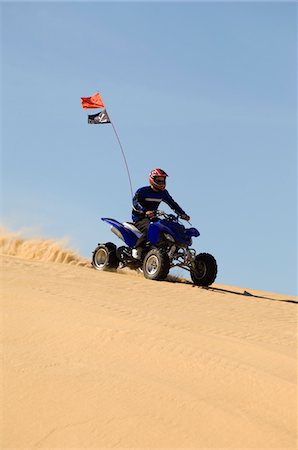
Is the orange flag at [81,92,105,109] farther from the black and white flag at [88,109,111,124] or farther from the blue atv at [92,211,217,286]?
the blue atv at [92,211,217,286]

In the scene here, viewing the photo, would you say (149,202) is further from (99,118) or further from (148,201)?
(99,118)

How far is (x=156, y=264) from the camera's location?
13914 millimetres

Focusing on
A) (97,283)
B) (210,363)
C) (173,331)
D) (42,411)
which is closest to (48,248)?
(97,283)

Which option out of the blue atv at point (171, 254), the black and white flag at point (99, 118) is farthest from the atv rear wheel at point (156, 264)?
the black and white flag at point (99, 118)

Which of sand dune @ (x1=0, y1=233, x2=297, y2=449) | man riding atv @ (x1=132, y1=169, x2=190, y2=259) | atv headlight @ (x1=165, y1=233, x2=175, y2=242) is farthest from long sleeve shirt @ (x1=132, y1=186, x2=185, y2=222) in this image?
sand dune @ (x1=0, y1=233, x2=297, y2=449)

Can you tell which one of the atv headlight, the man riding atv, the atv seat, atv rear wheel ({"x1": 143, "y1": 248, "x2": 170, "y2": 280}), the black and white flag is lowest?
atv rear wheel ({"x1": 143, "y1": 248, "x2": 170, "y2": 280})

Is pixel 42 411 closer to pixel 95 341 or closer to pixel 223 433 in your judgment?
pixel 223 433

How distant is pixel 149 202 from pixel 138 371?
24.2 ft

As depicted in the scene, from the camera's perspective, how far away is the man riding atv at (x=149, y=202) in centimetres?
1445

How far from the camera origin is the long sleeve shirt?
14516 mm

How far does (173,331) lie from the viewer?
361 inches

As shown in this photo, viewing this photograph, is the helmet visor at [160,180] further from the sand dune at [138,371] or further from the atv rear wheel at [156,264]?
the sand dune at [138,371]

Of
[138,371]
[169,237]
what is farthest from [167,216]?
[138,371]

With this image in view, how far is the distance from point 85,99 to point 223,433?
1233 cm
